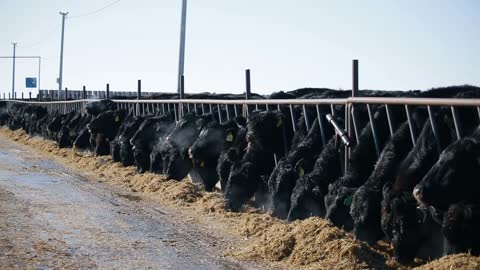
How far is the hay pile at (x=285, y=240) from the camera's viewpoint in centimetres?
770

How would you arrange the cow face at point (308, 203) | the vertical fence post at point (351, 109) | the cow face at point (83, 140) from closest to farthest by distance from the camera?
the cow face at point (308, 203) < the vertical fence post at point (351, 109) < the cow face at point (83, 140)

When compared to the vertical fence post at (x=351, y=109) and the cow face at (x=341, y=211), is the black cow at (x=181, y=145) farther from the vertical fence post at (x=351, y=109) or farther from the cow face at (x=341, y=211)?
the cow face at (x=341, y=211)

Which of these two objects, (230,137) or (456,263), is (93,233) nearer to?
(230,137)

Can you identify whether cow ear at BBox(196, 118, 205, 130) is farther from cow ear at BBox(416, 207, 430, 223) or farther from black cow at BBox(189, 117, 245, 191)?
cow ear at BBox(416, 207, 430, 223)

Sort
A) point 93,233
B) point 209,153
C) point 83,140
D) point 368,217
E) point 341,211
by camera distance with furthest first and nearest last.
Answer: point 83,140
point 209,153
point 93,233
point 341,211
point 368,217

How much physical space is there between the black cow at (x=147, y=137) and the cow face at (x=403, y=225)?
954 centimetres

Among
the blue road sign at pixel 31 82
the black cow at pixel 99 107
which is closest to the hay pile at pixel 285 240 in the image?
the black cow at pixel 99 107

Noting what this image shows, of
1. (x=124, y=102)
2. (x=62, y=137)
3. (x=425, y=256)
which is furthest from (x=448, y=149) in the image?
(x=62, y=137)

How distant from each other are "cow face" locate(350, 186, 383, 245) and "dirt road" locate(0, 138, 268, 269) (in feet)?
4.34

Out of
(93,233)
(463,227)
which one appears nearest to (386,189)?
(463,227)

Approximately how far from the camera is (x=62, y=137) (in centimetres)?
2505

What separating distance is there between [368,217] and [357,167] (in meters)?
1.26

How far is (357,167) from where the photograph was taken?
9359 millimetres

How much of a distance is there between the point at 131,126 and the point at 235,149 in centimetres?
719
